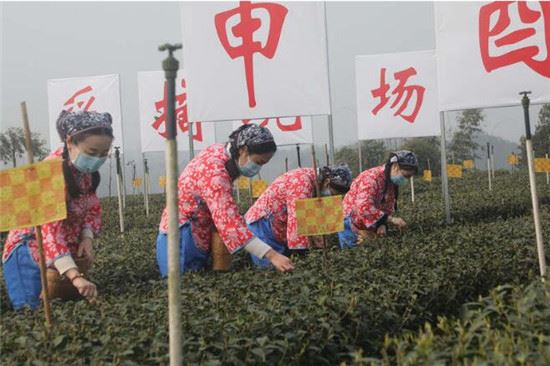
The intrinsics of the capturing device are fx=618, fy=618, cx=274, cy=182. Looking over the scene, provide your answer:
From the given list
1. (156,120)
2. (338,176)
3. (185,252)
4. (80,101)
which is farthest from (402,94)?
(185,252)

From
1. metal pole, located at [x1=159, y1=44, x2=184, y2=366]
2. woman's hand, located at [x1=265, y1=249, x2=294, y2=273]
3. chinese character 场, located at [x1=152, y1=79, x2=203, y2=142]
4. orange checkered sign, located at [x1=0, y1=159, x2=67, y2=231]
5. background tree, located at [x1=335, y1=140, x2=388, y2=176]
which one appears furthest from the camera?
background tree, located at [x1=335, y1=140, x2=388, y2=176]

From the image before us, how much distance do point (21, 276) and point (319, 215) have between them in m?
1.92

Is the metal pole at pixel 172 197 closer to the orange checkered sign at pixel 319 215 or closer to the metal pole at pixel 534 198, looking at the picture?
the orange checkered sign at pixel 319 215

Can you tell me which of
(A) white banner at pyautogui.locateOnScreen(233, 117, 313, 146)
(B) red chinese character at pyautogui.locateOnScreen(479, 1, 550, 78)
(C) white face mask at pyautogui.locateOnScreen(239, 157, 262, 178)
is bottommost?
(C) white face mask at pyautogui.locateOnScreen(239, 157, 262, 178)

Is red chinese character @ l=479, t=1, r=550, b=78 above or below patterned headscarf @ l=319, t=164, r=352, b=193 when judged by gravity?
above

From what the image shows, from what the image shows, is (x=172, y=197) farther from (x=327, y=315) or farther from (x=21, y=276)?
(x=21, y=276)

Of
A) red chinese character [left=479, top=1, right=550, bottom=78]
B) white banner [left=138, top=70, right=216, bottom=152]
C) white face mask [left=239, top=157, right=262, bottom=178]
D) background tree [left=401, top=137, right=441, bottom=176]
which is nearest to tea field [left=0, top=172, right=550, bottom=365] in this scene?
white face mask [left=239, top=157, right=262, bottom=178]

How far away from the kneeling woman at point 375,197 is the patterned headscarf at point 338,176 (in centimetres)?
58

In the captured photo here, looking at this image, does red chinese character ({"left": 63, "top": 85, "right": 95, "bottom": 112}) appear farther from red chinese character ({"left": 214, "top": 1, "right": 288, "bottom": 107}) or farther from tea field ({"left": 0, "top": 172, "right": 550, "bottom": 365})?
tea field ({"left": 0, "top": 172, "right": 550, "bottom": 365})

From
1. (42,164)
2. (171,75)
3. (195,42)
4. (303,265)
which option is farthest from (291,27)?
(171,75)

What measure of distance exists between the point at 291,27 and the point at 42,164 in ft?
9.75

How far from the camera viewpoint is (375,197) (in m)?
5.93

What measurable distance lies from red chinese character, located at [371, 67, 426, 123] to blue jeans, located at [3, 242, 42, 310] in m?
7.59

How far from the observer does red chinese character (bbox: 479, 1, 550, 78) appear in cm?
532
